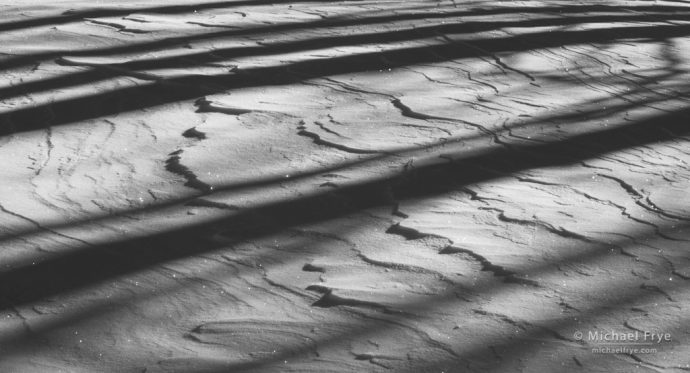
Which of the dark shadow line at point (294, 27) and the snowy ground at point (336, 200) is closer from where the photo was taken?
the snowy ground at point (336, 200)

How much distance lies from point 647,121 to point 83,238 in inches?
70.8

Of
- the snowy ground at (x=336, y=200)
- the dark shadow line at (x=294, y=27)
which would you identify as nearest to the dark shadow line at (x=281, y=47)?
the snowy ground at (x=336, y=200)

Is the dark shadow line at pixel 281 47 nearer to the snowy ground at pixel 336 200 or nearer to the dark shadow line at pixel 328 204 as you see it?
the snowy ground at pixel 336 200

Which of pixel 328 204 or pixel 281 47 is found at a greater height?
pixel 281 47

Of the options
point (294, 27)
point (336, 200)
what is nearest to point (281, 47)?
point (294, 27)

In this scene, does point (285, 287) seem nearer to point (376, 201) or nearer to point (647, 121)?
point (376, 201)

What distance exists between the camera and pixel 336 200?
7.53 ft

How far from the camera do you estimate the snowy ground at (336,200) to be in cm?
170

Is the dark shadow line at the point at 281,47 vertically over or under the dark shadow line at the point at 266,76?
over

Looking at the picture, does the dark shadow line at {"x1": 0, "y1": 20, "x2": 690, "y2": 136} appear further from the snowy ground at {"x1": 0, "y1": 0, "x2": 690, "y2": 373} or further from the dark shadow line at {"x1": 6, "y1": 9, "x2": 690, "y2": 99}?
the dark shadow line at {"x1": 6, "y1": 9, "x2": 690, "y2": 99}

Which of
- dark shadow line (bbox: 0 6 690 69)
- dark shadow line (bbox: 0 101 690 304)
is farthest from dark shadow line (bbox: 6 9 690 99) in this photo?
dark shadow line (bbox: 0 101 690 304)

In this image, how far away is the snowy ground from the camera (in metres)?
1.70

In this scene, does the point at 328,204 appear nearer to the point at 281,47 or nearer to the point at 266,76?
the point at 266,76

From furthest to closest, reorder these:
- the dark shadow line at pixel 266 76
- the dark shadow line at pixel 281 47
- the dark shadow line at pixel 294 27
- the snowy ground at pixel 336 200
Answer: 1. the dark shadow line at pixel 294 27
2. the dark shadow line at pixel 281 47
3. the dark shadow line at pixel 266 76
4. the snowy ground at pixel 336 200
